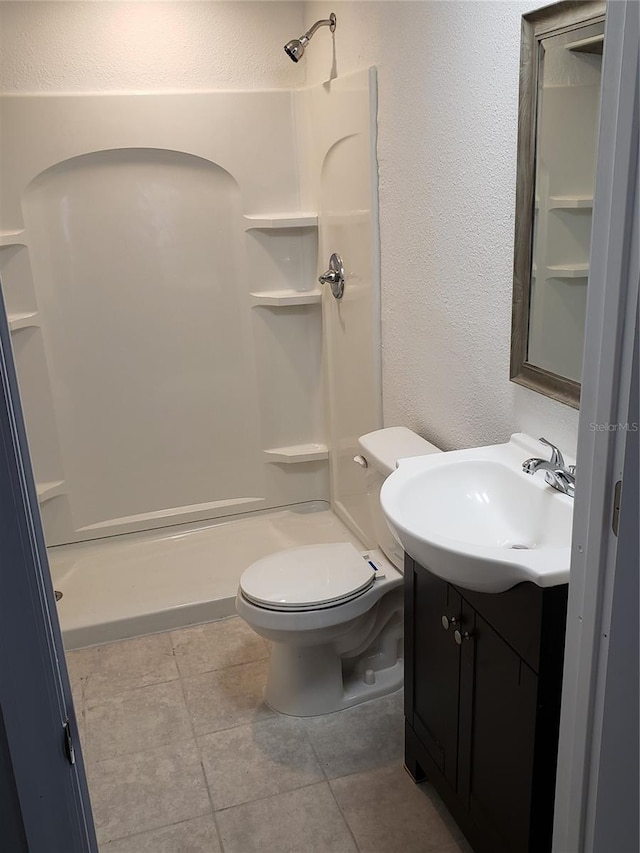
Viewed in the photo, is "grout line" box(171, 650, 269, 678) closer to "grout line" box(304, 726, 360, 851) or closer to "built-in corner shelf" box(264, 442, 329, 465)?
"grout line" box(304, 726, 360, 851)

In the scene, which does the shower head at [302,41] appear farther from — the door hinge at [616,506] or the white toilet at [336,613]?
the door hinge at [616,506]

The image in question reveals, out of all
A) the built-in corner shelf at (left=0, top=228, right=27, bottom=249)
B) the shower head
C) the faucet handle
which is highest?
the shower head

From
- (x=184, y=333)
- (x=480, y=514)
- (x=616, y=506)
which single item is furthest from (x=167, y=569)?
(x=616, y=506)

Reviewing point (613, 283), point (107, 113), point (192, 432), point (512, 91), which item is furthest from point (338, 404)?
point (613, 283)

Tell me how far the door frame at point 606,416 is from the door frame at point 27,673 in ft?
2.16

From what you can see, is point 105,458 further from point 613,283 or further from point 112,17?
point 613,283

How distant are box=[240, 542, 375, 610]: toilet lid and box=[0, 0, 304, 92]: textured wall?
6.03 feet

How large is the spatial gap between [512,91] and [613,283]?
40.6 inches

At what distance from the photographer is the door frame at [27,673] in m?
0.76

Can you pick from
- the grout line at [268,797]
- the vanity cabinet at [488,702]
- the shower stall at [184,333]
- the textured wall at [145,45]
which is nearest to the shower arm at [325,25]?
the shower stall at [184,333]

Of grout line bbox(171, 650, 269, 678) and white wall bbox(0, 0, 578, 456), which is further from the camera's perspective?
grout line bbox(171, 650, 269, 678)

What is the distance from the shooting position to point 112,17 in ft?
8.91

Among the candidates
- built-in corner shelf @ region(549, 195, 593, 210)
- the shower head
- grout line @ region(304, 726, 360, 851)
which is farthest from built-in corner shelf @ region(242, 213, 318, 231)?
grout line @ region(304, 726, 360, 851)

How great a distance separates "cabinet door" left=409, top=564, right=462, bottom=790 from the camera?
5.52 ft
